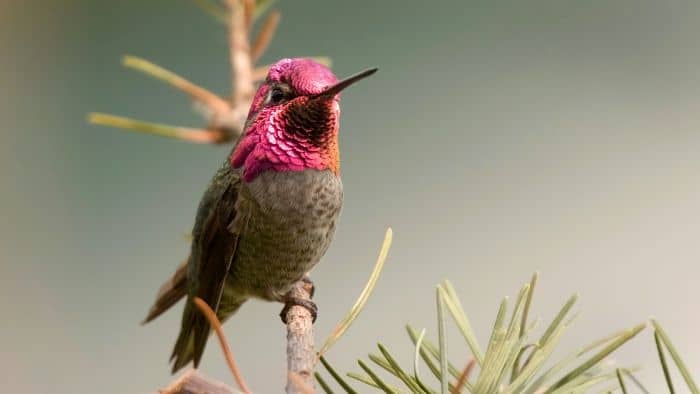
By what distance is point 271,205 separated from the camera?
3.28ft

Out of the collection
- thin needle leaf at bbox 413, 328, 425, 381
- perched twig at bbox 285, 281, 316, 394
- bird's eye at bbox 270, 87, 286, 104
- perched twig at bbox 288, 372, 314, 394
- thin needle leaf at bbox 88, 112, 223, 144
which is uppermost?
bird's eye at bbox 270, 87, 286, 104

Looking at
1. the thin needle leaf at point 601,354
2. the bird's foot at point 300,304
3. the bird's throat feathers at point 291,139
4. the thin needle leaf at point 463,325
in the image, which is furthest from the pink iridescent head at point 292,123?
the thin needle leaf at point 601,354

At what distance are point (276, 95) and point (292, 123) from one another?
49 millimetres

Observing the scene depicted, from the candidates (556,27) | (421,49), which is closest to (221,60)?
(421,49)

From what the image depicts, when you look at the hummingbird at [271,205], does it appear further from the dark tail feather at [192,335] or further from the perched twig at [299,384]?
the perched twig at [299,384]

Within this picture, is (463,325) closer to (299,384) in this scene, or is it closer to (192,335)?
(299,384)

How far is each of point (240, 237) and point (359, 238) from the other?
1594mm

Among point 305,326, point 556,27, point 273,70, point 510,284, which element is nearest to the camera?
point 305,326

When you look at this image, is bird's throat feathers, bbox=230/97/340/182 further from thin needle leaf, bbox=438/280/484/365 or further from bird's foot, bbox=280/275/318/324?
thin needle leaf, bbox=438/280/484/365

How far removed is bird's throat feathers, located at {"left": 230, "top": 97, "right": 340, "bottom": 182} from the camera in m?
0.93

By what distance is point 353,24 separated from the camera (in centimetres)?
274

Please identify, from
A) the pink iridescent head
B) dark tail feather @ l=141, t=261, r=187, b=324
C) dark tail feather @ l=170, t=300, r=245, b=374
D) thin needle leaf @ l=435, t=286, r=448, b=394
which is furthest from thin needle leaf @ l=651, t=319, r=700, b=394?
dark tail feather @ l=141, t=261, r=187, b=324

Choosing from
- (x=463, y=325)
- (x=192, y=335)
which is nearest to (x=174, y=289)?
(x=192, y=335)

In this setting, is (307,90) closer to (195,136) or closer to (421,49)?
(195,136)
